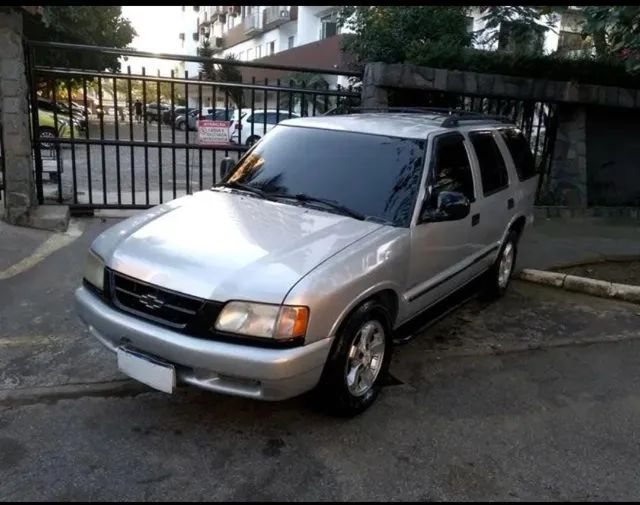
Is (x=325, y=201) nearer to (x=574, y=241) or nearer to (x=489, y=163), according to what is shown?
(x=489, y=163)

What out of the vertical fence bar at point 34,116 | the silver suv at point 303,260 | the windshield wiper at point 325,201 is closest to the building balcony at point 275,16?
the vertical fence bar at point 34,116

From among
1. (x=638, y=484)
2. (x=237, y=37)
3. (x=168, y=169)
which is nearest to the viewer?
(x=638, y=484)

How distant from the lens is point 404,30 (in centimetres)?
1133

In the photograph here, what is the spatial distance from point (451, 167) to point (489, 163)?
2.71 ft

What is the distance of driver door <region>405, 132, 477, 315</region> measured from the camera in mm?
Answer: 4020

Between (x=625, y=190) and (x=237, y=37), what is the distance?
4482cm

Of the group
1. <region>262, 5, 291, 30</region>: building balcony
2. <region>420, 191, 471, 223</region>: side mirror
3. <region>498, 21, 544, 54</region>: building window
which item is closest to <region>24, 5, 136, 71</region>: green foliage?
<region>498, 21, 544, 54</region>: building window

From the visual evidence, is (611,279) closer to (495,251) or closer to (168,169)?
(495,251)

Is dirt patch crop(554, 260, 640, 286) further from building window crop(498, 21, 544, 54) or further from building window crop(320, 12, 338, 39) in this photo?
building window crop(320, 12, 338, 39)

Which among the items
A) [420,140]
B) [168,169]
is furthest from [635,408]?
[168,169]

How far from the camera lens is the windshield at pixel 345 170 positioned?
3.99 metres

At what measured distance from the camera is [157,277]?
3.15m

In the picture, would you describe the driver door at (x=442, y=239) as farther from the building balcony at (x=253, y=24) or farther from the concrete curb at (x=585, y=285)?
the building balcony at (x=253, y=24)

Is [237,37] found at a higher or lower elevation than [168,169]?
higher
